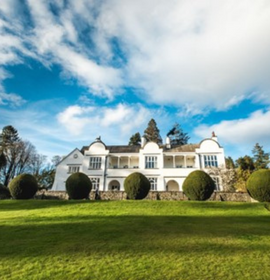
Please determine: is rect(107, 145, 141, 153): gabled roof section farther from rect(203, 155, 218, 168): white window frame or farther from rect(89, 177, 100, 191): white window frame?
rect(203, 155, 218, 168): white window frame

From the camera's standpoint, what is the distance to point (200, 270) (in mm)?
5555

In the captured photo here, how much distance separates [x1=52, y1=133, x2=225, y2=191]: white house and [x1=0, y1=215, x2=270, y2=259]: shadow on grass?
20067 millimetres

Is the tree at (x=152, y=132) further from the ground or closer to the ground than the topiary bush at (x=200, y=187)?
further from the ground

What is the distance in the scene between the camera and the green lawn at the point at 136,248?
5504 mm

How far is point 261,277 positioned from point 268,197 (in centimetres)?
1431

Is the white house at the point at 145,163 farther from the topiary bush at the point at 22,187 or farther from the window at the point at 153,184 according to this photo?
the topiary bush at the point at 22,187

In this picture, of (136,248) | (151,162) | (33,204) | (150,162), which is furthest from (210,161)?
(136,248)

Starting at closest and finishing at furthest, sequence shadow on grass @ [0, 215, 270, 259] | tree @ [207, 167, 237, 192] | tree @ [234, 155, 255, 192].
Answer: shadow on grass @ [0, 215, 270, 259]
tree @ [234, 155, 255, 192]
tree @ [207, 167, 237, 192]

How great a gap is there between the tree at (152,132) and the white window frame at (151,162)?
99.4ft

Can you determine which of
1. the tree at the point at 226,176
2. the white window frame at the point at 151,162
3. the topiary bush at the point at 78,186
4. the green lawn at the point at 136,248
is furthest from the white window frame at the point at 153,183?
the green lawn at the point at 136,248

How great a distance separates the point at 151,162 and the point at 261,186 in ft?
59.1

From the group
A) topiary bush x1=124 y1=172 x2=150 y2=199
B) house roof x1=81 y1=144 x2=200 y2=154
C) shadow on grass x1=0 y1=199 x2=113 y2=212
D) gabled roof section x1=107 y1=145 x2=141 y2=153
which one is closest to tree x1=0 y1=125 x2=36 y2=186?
house roof x1=81 y1=144 x2=200 y2=154

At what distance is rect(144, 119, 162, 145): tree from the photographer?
6469cm

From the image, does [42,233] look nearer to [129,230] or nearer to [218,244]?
[129,230]
